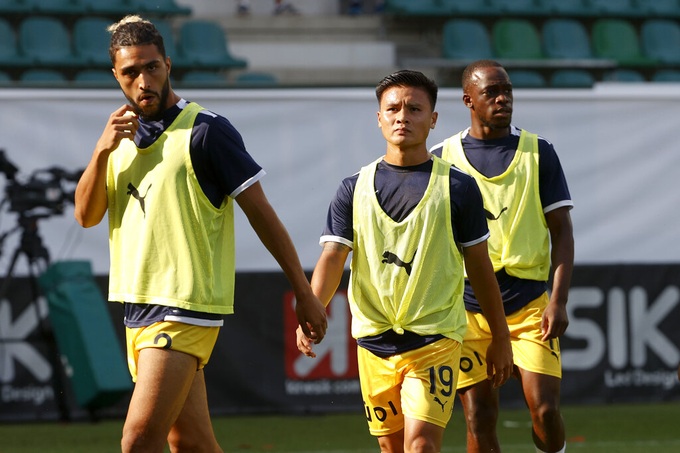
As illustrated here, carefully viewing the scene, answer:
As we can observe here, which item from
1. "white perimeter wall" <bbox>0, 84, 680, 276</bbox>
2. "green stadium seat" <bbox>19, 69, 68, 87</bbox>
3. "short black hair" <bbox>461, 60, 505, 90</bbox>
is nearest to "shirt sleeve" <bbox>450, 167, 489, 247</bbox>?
"short black hair" <bbox>461, 60, 505, 90</bbox>

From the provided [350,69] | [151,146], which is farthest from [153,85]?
[350,69]

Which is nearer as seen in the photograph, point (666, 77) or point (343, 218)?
point (343, 218)

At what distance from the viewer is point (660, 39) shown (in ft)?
57.6

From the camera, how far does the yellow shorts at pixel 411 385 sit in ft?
16.4

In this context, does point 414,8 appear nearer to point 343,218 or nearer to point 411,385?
point 343,218

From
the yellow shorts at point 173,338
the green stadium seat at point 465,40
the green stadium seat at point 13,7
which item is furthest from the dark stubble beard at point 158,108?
the green stadium seat at point 465,40

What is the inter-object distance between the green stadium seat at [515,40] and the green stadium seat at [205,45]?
141 inches

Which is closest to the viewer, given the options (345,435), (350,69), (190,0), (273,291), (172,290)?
(172,290)

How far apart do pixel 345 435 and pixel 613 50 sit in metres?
9.75

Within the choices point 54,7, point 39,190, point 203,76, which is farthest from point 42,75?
point 39,190

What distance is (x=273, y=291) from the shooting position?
1016 centimetres

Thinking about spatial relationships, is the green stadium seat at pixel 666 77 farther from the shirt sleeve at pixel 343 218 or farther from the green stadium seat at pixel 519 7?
the shirt sleeve at pixel 343 218

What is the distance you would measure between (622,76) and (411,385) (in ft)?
40.0

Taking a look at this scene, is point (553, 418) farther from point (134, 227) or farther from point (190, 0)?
point (190, 0)
